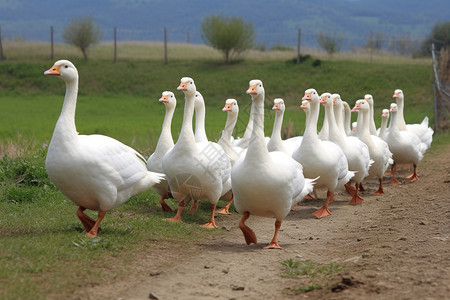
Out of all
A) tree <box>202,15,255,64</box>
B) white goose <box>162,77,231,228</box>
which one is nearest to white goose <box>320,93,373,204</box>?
white goose <box>162,77,231,228</box>

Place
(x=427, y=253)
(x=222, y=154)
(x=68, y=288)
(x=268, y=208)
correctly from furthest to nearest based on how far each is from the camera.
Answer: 1. (x=222, y=154)
2. (x=268, y=208)
3. (x=427, y=253)
4. (x=68, y=288)

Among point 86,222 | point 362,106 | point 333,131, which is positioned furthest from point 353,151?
point 86,222

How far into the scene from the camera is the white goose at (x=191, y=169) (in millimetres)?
9188

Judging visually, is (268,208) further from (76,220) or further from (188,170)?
(76,220)

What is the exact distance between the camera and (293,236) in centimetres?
909

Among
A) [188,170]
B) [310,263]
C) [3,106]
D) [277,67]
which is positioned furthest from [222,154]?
[277,67]

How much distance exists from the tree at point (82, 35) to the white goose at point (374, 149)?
110 ft

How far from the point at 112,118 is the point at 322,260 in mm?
22892

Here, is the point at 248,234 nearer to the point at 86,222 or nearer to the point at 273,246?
the point at 273,246

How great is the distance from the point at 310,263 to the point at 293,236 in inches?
84.3

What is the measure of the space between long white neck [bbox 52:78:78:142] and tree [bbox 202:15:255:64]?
112ft

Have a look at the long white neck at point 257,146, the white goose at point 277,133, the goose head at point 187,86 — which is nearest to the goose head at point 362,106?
the white goose at point 277,133

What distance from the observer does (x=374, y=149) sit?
13.4 meters

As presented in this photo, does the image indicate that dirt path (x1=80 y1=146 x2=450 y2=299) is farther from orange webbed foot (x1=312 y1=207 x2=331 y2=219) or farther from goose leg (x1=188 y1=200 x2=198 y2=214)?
goose leg (x1=188 y1=200 x2=198 y2=214)
